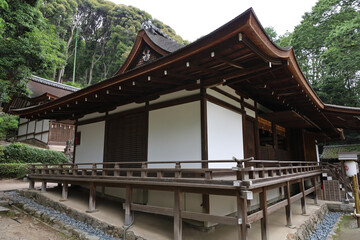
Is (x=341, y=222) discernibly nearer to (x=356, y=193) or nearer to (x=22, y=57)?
(x=356, y=193)

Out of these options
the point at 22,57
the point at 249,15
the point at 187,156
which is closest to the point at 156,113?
the point at 187,156

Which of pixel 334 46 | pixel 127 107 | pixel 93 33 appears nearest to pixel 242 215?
pixel 127 107

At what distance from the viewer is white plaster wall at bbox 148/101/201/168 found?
5.62m

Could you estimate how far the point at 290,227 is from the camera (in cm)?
596

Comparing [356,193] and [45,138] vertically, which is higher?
[45,138]

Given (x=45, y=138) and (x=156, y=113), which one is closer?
(x=156, y=113)

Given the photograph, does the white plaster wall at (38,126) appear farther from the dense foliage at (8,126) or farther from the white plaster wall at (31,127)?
the dense foliage at (8,126)

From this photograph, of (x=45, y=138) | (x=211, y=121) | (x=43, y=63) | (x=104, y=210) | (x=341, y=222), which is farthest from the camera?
(x=45, y=138)

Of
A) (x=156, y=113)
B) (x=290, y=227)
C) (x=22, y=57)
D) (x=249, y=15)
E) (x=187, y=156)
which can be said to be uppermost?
(x=22, y=57)

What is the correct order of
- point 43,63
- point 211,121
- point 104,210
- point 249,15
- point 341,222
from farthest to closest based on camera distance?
1. point 43,63
2. point 341,222
3. point 104,210
4. point 211,121
5. point 249,15

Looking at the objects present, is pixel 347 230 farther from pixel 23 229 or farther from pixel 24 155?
pixel 24 155

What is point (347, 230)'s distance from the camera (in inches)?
294

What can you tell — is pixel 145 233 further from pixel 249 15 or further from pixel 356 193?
pixel 356 193

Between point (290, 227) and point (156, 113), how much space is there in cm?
489
